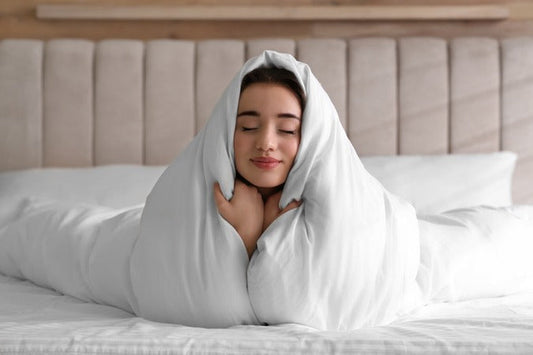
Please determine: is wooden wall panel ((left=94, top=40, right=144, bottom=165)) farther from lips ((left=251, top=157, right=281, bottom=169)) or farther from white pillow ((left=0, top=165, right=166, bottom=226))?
lips ((left=251, top=157, right=281, bottom=169))

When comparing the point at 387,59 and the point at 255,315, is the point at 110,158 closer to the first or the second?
the point at 387,59

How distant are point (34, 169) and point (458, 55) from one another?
4.69ft

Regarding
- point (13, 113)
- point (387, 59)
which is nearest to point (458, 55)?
point (387, 59)

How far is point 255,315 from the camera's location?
4.07 ft

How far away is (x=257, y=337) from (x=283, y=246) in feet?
0.59

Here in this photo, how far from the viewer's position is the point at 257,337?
108 cm

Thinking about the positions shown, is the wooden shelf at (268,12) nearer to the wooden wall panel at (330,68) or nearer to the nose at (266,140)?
the wooden wall panel at (330,68)

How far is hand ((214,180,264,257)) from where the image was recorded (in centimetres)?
126

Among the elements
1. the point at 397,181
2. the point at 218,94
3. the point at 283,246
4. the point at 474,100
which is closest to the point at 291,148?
the point at 283,246

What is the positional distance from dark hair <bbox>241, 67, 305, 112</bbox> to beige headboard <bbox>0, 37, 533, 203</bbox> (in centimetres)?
120

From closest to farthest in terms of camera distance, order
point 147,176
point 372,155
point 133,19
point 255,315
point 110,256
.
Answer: point 255,315 → point 110,256 → point 147,176 → point 372,155 → point 133,19

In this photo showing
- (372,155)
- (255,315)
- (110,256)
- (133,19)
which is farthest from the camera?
(133,19)

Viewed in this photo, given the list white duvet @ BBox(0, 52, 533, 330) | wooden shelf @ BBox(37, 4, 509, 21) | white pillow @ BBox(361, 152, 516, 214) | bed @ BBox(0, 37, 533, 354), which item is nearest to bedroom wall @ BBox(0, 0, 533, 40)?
wooden shelf @ BBox(37, 4, 509, 21)

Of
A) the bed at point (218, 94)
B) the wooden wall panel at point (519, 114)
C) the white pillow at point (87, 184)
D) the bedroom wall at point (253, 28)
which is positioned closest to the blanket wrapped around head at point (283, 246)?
the white pillow at point (87, 184)
